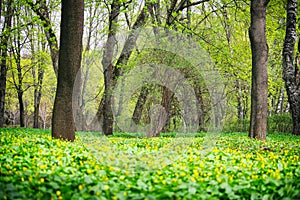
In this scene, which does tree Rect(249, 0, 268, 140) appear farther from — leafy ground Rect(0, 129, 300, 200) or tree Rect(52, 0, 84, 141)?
tree Rect(52, 0, 84, 141)

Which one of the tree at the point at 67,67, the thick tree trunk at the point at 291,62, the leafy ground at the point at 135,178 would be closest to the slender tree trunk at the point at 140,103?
the thick tree trunk at the point at 291,62

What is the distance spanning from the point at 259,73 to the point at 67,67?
6732mm

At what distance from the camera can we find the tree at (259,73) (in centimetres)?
1174

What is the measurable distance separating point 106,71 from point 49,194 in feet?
43.1

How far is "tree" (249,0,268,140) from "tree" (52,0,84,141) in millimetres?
6267

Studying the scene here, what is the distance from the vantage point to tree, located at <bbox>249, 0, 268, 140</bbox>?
11.7 meters

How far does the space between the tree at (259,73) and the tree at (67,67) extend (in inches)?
247

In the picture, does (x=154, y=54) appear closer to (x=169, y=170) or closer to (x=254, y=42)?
(x=254, y=42)

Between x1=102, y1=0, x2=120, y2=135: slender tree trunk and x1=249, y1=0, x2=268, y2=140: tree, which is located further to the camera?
x1=102, y1=0, x2=120, y2=135: slender tree trunk

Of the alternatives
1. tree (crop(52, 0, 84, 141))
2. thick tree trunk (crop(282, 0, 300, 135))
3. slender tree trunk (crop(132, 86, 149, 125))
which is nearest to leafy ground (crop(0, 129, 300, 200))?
tree (crop(52, 0, 84, 141))

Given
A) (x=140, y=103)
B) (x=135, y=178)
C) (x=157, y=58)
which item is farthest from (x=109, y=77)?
(x=135, y=178)

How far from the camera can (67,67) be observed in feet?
29.2

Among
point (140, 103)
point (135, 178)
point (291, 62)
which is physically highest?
point (291, 62)

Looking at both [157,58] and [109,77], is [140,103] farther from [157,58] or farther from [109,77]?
[157,58]
